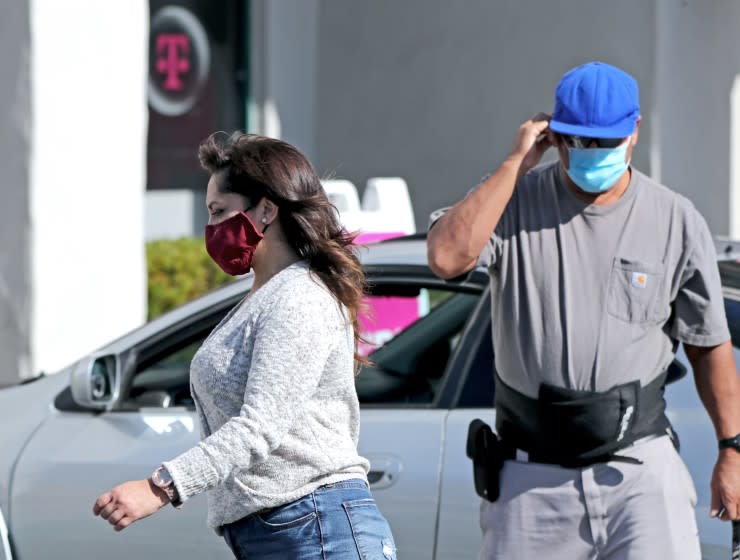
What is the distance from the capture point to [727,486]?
2988 mm

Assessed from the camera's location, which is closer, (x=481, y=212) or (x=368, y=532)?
(x=368, y=532)

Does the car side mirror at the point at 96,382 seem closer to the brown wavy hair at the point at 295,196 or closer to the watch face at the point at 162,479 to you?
the brown wavy hair at the point at 295,196

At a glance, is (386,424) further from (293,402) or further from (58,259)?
(58,259)

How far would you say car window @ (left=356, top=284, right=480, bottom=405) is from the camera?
4254 millimetres

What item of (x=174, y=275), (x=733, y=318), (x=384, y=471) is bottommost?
(x=174, y=275)

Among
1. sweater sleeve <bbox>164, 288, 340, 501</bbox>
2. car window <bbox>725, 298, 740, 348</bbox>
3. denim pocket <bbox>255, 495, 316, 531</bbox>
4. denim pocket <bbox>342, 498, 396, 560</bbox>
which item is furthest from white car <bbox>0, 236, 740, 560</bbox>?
sweater sleeve <bbox>164, 288, 340, 501</bbox>

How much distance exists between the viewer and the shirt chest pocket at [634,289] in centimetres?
296

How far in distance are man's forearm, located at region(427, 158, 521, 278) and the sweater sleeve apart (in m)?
0.38

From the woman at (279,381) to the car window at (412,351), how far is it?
4.29 feet

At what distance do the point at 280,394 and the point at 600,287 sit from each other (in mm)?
825

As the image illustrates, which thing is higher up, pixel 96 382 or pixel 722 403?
pixel 722 403

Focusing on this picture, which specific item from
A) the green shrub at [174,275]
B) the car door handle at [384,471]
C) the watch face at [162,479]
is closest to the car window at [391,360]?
the car door handle at [384,471]

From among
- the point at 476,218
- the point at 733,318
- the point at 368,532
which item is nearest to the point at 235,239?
the point at 476,218

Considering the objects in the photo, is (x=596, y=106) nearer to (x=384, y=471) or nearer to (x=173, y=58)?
(x=384, y=471)
